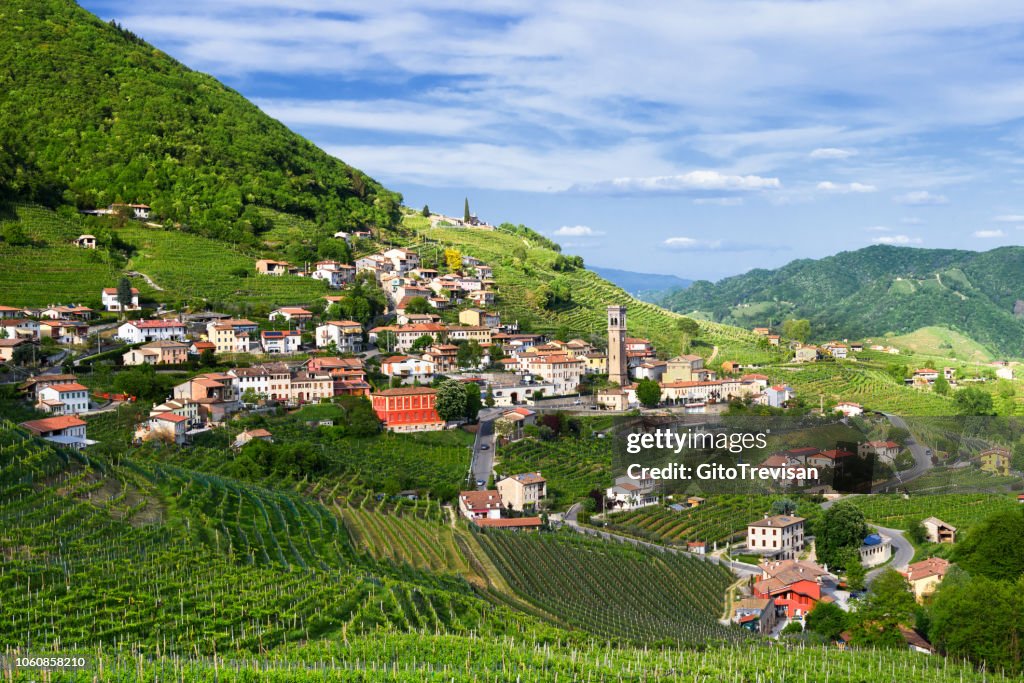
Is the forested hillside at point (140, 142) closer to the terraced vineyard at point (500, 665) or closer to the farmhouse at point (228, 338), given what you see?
the farmhouse at point (228, 338)

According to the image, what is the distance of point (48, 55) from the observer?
72.9m

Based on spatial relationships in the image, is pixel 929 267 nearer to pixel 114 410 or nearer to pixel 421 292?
→ pixel 421 292

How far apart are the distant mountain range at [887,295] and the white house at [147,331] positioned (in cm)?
7775

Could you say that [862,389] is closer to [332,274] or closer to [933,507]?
[933,507]

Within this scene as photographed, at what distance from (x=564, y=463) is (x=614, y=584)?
12.4m

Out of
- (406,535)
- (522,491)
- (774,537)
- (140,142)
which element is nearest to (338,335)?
(522,491)

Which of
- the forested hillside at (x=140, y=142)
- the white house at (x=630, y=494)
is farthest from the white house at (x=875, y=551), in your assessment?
the forested hillside at (x=140, y=142)

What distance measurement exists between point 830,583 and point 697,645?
11297 mm

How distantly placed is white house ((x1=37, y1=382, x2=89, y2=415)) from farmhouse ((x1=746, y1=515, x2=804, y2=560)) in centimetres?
2351

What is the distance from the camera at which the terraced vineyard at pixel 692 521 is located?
3036cm

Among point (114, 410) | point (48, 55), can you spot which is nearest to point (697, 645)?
point (114, 410)

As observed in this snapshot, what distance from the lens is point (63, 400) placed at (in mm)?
34312

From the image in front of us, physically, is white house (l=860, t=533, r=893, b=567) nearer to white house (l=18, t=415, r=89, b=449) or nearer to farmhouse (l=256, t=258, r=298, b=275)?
white house (l=18, t=415, r=89, b=449)

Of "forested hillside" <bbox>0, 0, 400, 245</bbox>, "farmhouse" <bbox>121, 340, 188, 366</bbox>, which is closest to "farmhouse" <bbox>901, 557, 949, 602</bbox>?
"farmhouse" <bbox>121, 340, 188, 366</bbox>
